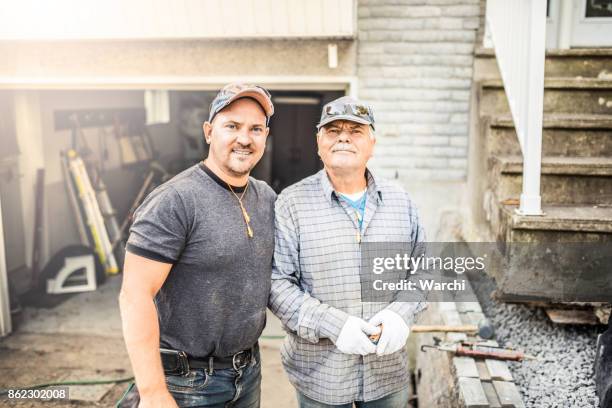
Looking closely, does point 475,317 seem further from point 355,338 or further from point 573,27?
point 573,27

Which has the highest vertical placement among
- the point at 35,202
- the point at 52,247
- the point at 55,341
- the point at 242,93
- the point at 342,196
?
the point at 242,93

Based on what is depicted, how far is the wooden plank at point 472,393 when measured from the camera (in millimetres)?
2801

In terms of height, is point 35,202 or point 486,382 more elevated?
point 35,202

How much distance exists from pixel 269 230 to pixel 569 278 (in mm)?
1740

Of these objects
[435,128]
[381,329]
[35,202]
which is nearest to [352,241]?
[381,329]

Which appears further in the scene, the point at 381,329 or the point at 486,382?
the point at 486,382

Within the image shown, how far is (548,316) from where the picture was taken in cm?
392

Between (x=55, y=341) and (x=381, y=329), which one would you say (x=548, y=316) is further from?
(x=55, y=341)

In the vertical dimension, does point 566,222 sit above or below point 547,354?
above

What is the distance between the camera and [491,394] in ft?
9.65

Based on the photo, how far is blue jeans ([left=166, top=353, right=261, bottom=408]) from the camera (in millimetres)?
2307

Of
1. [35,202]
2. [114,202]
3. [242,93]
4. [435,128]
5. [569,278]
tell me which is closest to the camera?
[242,93]

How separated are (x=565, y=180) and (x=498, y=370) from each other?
4.03 feet

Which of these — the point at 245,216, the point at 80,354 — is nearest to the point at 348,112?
the point at 245,216
